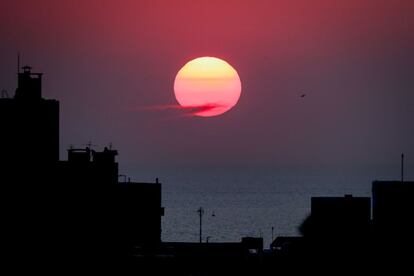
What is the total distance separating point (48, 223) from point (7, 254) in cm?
551

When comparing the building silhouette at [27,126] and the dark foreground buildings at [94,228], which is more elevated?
the building silhouette at [27,126]

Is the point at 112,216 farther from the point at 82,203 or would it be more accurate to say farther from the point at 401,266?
the point at 401,266

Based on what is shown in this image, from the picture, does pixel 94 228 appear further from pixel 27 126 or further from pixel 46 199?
pixel 27 126

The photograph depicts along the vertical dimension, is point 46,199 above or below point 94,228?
above

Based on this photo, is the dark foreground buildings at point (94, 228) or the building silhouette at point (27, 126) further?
the building silhouette at point (27, 126)

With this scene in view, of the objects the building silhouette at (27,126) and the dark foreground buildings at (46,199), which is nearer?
the dark foreground buildings at (46,199)

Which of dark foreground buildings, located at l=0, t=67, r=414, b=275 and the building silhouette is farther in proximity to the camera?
the building silhouette

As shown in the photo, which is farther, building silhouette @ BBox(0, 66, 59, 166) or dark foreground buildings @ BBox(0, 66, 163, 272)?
building silhouette @ BBox(0, 66, 59, 166)

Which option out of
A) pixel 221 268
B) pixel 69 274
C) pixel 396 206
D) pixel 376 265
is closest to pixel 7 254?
pixel 69 274

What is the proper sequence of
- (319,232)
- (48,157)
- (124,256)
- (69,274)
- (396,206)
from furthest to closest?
(396,206) → (319,232) → (48,157) → (124,256) → (69,274)

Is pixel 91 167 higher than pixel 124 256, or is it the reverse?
pixel 91 167

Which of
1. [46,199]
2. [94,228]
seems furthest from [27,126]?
[94,228]

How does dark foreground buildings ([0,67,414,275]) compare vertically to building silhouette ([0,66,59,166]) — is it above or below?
below

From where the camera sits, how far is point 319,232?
77.2m
